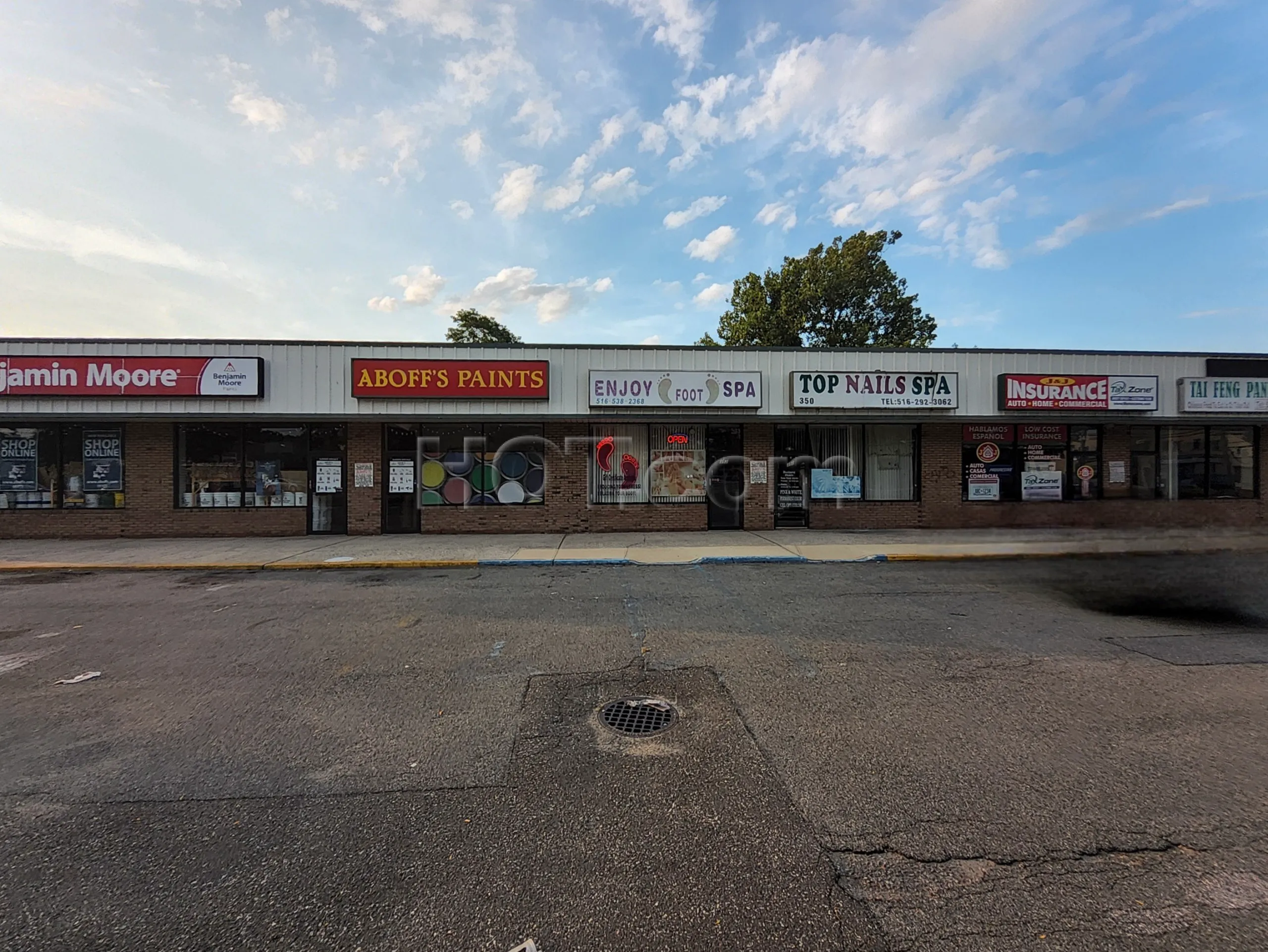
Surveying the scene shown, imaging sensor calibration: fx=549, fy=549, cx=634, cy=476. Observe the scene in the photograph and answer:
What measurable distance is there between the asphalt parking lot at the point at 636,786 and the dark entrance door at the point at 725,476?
8155 mm

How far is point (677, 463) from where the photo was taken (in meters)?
14.8

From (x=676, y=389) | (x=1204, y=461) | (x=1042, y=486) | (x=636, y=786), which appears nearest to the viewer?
(x=636, y=786)

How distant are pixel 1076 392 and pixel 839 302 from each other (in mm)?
23861

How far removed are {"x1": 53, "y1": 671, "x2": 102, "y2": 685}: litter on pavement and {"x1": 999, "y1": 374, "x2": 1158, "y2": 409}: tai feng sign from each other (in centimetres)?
1756

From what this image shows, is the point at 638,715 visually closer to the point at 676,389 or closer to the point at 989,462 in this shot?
the point at 676,389

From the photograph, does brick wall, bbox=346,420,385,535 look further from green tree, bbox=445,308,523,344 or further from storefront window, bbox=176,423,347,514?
green tree, bbox=445,308,523,344

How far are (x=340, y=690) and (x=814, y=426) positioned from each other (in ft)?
43.2

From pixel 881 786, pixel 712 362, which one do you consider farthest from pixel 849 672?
pixel 712 362

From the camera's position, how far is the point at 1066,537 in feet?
43.4

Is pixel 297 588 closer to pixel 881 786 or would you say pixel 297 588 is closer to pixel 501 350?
pixel 501 350

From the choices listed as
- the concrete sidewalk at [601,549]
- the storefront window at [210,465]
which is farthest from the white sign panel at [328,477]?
the storefront window at [210,465]

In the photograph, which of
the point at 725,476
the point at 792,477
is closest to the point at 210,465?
the point at 725,476

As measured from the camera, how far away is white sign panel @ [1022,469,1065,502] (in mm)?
15227

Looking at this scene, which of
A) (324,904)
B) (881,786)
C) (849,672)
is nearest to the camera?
(324,904)
